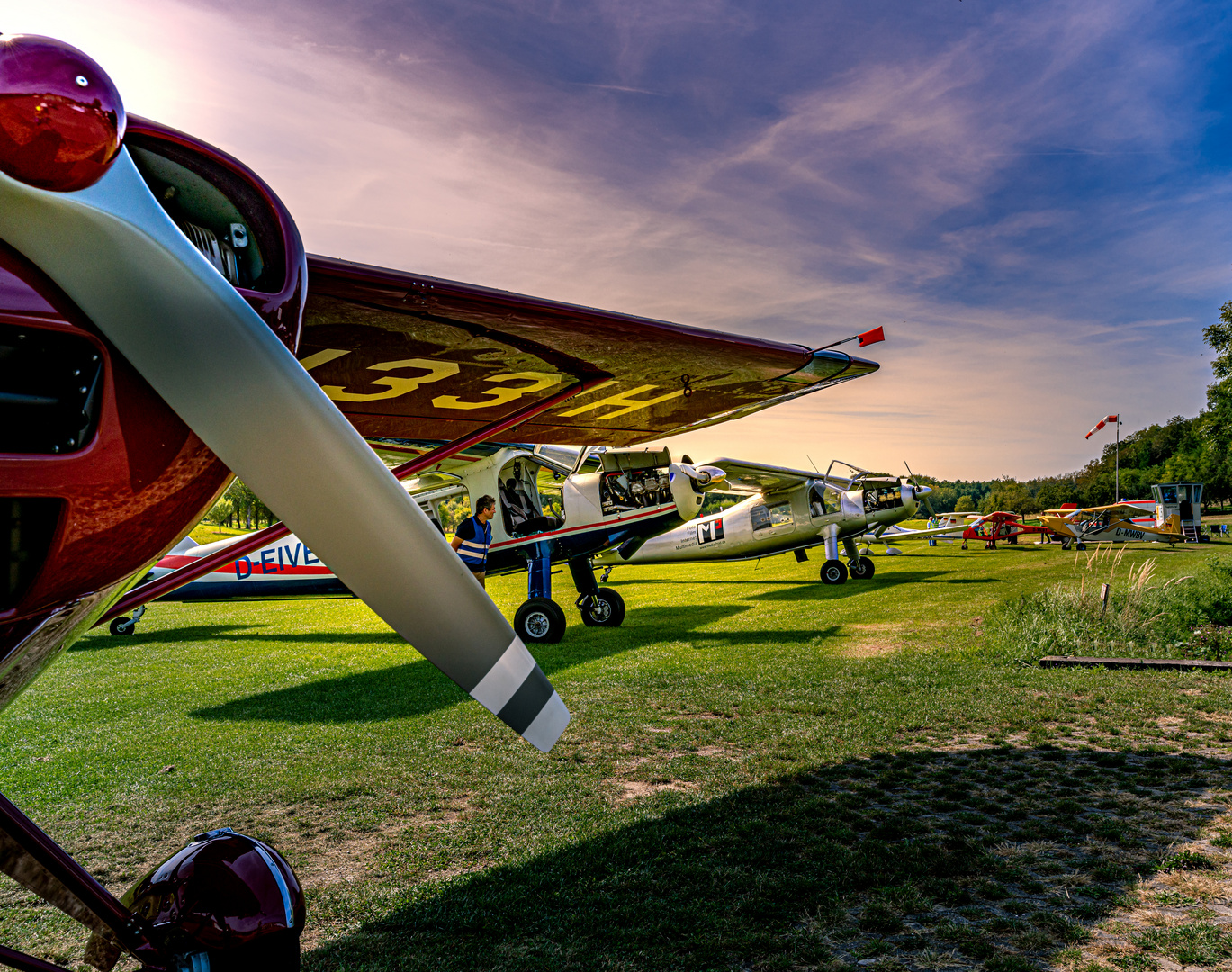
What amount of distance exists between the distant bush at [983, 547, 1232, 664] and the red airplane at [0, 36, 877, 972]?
26.3 ft

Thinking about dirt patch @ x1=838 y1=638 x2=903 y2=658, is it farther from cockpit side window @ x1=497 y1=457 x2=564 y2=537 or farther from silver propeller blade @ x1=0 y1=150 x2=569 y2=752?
silver propeller blade @ x1=0 y1=150 x2=569 y2=752

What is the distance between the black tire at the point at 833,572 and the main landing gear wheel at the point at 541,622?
1082cm

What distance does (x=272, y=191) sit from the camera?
171cm

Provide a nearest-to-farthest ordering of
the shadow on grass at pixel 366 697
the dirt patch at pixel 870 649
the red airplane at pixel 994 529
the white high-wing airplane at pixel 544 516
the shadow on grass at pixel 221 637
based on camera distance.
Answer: the shadow on grass at pixel 366 697 < the dirt patch at pixel 870 649 < the white high-wing airplane at pixel 544 516 < the shadow on grass at pixel 221 637 < the red airplane at pixel 994 529

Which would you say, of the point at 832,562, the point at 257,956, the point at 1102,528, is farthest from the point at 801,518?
the point at 1102,528

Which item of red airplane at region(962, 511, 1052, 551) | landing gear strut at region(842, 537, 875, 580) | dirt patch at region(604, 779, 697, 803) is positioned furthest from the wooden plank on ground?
red airplane at region(962, 511, 1052, 551)

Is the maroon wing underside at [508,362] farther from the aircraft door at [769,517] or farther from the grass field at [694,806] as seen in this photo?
the aircraft door at [769,517]

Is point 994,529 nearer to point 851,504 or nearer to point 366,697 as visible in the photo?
point 851,504

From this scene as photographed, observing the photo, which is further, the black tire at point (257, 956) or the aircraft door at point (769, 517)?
the aircraft door at point (769, 517)

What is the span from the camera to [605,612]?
12406 millimetres

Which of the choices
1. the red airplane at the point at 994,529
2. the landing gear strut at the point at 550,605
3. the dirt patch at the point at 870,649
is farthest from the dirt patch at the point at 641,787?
the red airplane at the point at 994,529

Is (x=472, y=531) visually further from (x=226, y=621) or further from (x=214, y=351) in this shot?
(x=226, y=621)

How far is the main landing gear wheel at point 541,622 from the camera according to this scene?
34.5 feet

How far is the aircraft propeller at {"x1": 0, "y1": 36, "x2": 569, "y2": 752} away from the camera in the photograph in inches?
45.3
